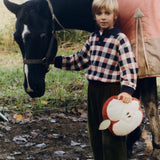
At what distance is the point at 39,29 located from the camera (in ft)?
7.43

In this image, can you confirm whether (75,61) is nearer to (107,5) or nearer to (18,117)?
(107,5)

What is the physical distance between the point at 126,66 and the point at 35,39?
0.79 m

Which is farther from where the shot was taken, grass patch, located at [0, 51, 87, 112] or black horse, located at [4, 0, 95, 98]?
grass patch, located at [0, 51, 87, 112]

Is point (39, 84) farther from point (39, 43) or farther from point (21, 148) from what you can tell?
point (21, 148)

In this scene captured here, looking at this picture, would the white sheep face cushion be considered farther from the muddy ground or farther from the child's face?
the muddy ground

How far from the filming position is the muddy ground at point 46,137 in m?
2.95

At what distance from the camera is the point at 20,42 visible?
7.41 feet

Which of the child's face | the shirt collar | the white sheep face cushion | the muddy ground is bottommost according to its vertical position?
the muddy ground

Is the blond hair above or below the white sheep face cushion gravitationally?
above

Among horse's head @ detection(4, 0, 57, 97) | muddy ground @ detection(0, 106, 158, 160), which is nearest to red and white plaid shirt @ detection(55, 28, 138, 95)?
horse's head @ detection(4, 0, 57, 97)

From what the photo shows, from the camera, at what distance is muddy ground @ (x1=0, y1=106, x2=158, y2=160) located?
2.95 metres

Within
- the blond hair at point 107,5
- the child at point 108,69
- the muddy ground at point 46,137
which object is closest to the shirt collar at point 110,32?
the child at point 108,69

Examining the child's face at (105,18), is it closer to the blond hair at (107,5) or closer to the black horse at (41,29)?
the blond hair at (107,5)

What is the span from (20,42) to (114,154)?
1.16 m
